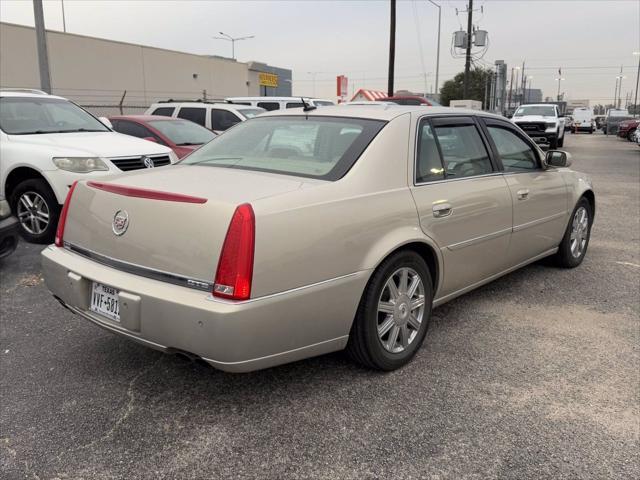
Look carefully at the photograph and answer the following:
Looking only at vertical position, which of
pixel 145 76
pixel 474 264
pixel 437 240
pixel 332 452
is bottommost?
pixel 332 452

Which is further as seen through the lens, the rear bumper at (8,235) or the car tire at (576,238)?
the car tire at (576,238)

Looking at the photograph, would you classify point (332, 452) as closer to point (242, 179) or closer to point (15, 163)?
point (242, 179)

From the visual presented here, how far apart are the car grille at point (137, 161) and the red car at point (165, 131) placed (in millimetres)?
1803

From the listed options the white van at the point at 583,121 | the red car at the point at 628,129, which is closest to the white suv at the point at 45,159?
the red car at the point at 628,129

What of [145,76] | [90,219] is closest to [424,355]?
[90,219]

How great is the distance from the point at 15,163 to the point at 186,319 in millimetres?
4741

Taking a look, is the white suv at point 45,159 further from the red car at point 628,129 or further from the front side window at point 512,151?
the red car at point 628,129

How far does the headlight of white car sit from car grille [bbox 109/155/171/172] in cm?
17

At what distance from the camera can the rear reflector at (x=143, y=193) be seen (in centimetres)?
270

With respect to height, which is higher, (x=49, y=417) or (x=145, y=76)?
(x=145, y=76)

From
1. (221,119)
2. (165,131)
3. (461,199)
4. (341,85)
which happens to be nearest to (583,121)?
(341,85)

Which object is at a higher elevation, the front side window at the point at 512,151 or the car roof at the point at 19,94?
the car roof at the point at 19,94

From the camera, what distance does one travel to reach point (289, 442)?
104 inches

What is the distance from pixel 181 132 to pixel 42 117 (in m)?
2.45
